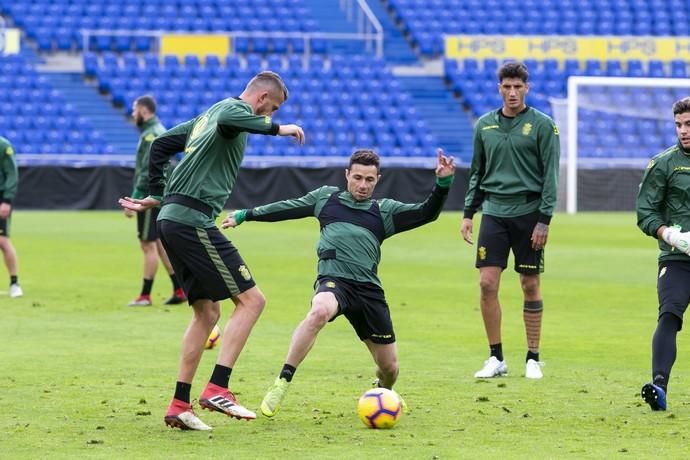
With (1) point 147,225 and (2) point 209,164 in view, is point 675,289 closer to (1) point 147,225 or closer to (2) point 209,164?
(2) point 209,164

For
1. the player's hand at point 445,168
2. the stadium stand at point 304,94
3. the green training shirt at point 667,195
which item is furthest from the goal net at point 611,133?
the player's hand at point 445,168

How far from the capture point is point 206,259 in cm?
777

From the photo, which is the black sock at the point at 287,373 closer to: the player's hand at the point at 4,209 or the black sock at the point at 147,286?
the black sock at the point at 147,286

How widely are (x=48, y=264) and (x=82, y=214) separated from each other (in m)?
12.3

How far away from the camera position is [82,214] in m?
32.1

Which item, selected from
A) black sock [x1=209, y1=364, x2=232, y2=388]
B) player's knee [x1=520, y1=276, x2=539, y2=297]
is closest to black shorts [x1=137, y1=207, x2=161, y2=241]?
player's knee [x1=520, y1=276, x2=539, y2=297]

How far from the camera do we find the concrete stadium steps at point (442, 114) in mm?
38844

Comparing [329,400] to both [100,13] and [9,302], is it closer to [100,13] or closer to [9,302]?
[9,302]

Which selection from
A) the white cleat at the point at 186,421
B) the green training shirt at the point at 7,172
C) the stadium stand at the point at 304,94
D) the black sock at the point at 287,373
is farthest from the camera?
the stadium stand at the point at 304,94

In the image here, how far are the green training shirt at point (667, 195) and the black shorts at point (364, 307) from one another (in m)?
1.75

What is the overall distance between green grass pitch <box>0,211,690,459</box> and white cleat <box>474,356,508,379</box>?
0.29ft

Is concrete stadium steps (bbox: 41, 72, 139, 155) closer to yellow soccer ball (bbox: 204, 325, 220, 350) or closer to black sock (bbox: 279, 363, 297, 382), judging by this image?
yellow soccer ball (bbox: 204, 325, 220, 350)

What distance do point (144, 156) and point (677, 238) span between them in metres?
7.81

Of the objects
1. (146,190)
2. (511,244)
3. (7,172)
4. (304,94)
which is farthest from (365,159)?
(304,94)
